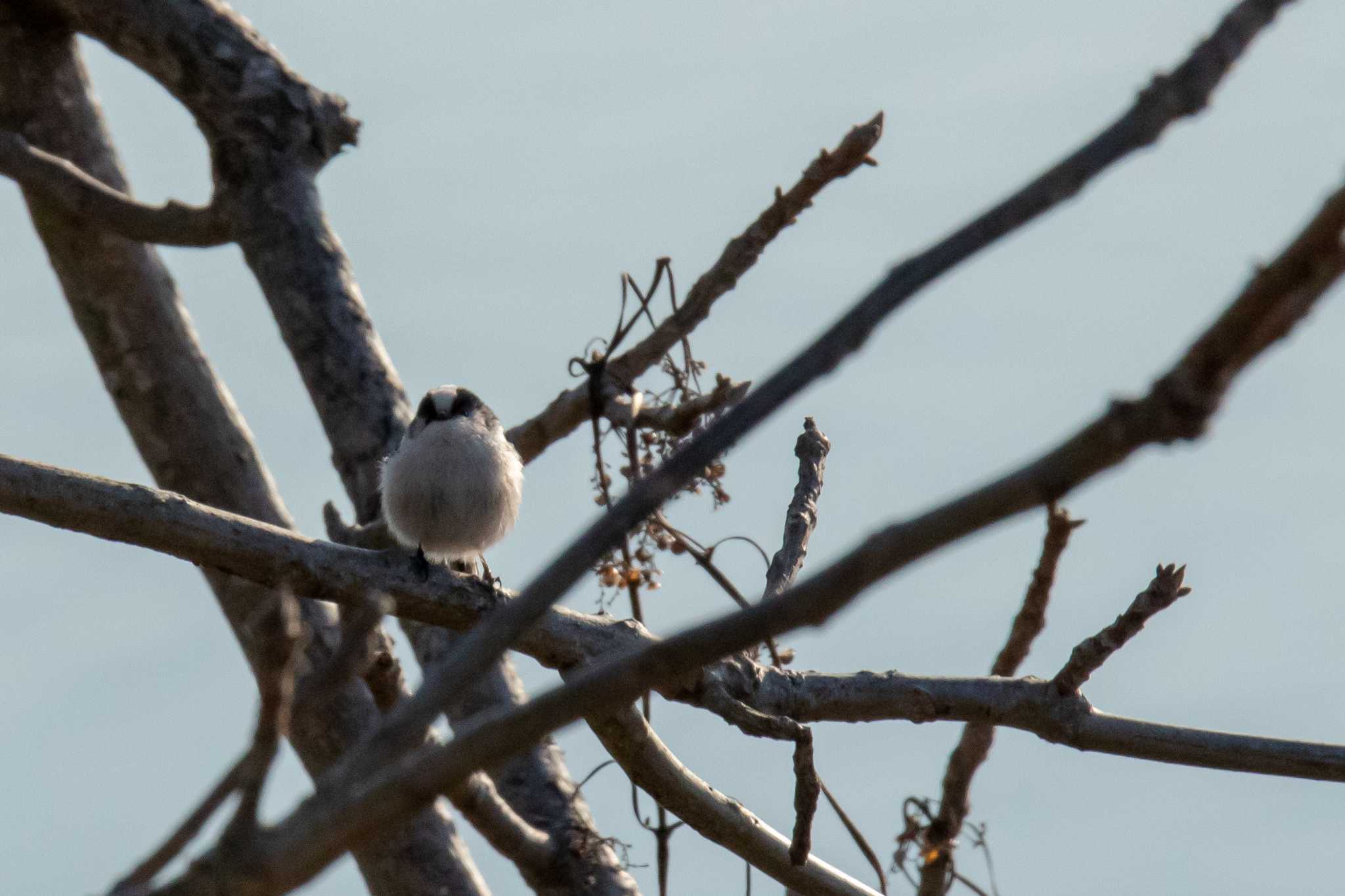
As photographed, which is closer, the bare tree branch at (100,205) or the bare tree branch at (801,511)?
the bare tree branch at (801,511)

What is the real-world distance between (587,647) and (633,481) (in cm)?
60

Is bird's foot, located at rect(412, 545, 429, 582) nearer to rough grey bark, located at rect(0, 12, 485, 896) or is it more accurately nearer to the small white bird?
the small white bird

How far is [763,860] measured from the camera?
349cm

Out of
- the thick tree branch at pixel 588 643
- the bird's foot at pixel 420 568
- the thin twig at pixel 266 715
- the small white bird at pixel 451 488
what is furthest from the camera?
the small white bird at pixel 451 488

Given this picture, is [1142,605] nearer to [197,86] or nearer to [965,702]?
[965,702]

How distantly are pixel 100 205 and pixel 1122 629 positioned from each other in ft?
12.4

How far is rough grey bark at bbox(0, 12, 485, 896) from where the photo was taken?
5043 millimetres

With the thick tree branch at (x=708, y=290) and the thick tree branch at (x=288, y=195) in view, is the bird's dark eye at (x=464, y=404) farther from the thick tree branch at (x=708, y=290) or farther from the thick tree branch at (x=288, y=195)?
the thick tree branch at (x=708, y=290)

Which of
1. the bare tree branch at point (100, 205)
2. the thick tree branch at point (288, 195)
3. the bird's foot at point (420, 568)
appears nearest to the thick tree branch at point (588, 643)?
the bird's foot at point (420, 568)

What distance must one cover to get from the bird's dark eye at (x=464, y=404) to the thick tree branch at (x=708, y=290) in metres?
0.46

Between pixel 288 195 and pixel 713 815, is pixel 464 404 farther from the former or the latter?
pixel 713 815

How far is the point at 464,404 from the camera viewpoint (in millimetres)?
5125

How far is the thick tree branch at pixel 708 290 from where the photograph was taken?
367 centimetres

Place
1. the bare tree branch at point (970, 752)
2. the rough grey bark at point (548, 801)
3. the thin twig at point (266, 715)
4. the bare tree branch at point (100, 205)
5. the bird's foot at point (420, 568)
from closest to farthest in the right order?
the thin twig at point (266, 715) < the bird's foot at point (420, 568) < the bare tree branch at point (970, 752) < the rough grey bark at point (548, 801) < the bare tree branch at point (100, 205)
